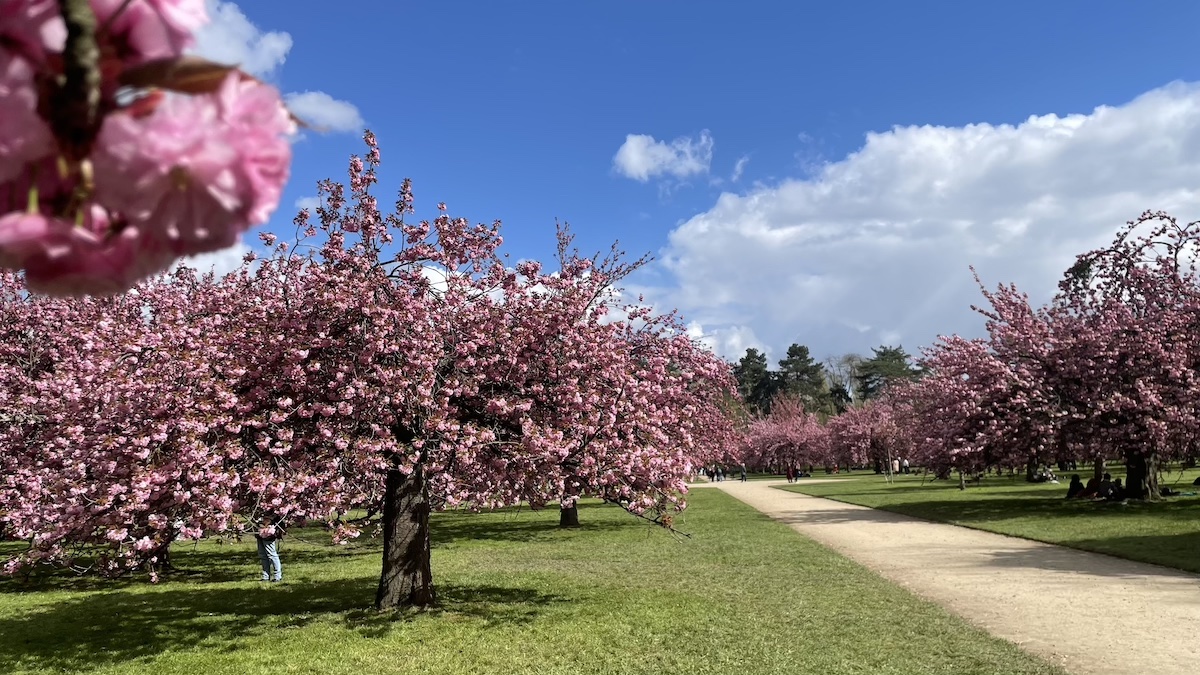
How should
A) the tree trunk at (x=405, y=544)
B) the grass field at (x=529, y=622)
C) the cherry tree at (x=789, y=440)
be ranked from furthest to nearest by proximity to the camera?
the cherry tree at (x=789, y=440) → the tree trunk at (x=405, y=544) → the grass field at (x=529, y=622)

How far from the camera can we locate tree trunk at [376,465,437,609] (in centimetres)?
1054

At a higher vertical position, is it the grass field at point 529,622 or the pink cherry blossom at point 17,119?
the pink cherry blossom at point 17,119

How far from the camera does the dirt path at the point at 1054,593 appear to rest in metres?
7.99

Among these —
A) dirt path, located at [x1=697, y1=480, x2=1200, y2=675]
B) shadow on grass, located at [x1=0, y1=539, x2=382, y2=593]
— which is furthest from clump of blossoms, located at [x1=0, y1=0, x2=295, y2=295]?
shadow on grass, located at [x1=0, y1=539, x2=382, y2=593]

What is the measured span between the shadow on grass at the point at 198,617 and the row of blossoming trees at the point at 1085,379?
17885mm

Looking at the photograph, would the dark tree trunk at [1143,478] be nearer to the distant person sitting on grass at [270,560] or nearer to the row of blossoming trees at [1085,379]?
the row of blossoming trees at [1085,379]

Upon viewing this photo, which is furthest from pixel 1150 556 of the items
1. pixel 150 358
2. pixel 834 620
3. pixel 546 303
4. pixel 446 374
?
pixel 150 358

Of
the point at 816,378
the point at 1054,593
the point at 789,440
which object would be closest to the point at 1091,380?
the point at 1054,593

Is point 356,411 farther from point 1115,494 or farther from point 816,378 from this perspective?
point 816,378

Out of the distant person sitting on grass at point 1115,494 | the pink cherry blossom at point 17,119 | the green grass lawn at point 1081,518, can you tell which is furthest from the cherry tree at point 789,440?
the pink cherry blossom at point 17,119

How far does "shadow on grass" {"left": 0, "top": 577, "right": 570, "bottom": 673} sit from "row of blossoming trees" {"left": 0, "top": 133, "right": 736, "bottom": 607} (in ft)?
3.22

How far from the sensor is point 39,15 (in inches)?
34.2

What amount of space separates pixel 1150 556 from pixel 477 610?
12.8m

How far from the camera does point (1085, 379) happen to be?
2306 cm
